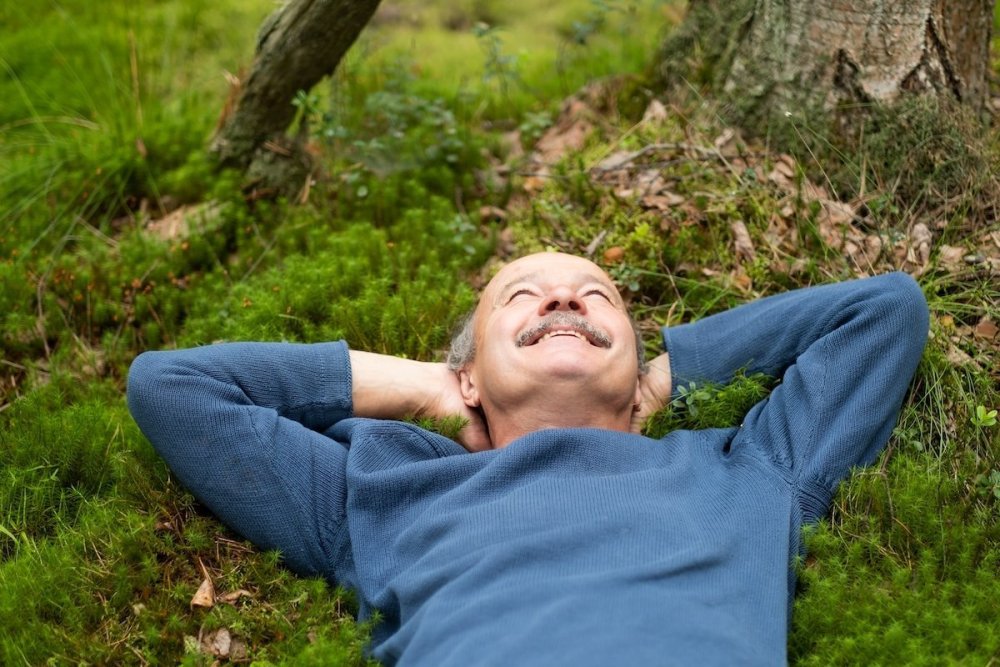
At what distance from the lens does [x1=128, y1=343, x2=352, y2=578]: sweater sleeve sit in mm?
3455

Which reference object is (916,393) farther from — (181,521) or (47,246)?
(47,246)

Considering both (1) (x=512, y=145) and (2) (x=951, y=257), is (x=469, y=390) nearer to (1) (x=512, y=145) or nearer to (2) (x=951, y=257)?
(2) (x=951, y=257)

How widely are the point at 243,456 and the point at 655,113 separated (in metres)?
3.41

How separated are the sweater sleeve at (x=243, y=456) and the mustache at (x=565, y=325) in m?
0.83

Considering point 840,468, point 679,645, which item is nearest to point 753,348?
point 840,468

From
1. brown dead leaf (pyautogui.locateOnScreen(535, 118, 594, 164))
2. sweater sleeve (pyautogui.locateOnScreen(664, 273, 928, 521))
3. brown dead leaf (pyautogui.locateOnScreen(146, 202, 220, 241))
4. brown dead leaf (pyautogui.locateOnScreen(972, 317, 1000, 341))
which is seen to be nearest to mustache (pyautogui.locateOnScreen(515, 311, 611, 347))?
sweater sleeve (pyautogui.locateOnScreen(664, 273, 928, 521))

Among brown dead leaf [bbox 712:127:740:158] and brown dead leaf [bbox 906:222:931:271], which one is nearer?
brown dead leaf [bbox 906:222:931:271]

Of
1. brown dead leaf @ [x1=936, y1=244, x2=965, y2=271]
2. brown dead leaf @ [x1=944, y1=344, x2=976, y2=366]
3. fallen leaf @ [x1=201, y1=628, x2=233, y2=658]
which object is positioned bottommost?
A: fallen leaf @ [x1=201, y1=628, x2=233, y2=658]

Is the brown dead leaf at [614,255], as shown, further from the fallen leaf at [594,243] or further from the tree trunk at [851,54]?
the tree trunk at [851,54]

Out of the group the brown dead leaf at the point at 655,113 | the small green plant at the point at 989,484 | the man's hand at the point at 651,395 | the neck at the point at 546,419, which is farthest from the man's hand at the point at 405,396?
the brown dead leaf at the point at 655,113

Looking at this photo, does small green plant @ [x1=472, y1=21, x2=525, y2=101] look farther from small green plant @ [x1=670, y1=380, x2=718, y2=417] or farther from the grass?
small green plant @ [x1=670, y1=380, x2=718, y2=417]

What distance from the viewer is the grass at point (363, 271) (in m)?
3.30

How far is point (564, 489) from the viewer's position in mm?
3238

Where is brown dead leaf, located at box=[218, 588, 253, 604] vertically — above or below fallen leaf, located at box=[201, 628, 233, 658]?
above
